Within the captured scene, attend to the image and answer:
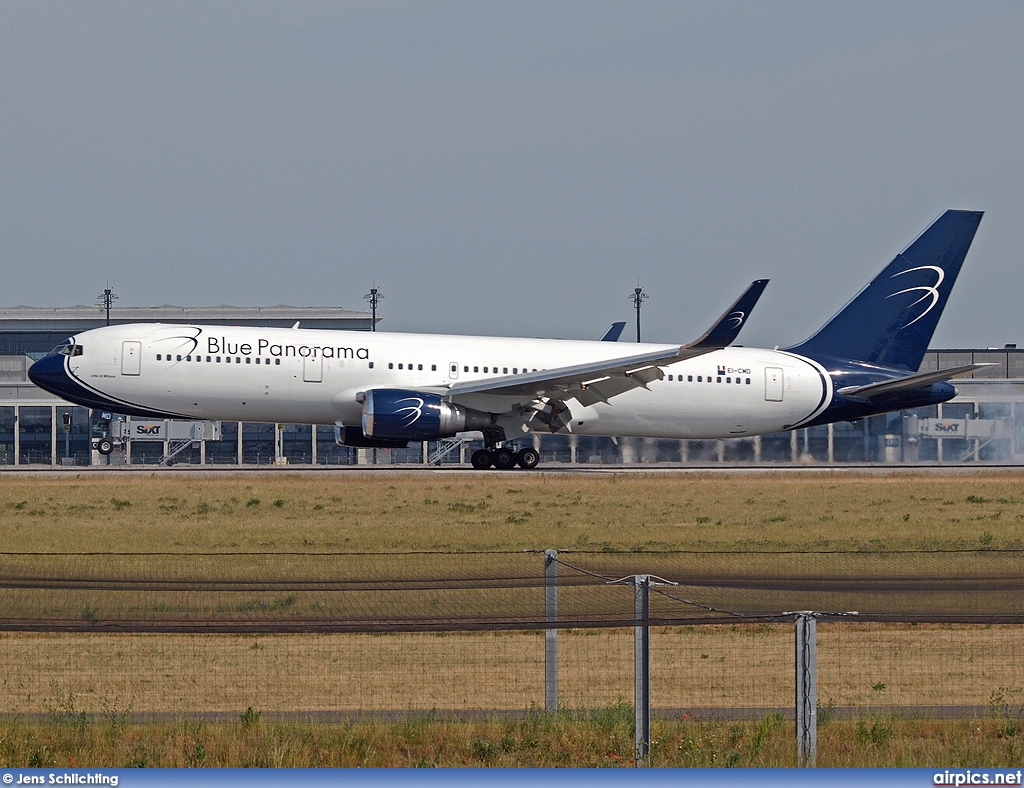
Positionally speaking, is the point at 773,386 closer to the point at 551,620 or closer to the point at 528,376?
the point at 528,376

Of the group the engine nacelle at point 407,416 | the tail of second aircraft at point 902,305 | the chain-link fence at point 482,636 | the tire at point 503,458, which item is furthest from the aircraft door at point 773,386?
the chain-link fence at point 482,636

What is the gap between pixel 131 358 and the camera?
38.8 metres

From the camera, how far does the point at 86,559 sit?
12.1m

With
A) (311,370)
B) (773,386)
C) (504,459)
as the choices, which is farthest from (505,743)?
(773,386)

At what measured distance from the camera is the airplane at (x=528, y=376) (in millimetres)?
38688

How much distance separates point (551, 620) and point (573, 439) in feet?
164

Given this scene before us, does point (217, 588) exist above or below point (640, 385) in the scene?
below

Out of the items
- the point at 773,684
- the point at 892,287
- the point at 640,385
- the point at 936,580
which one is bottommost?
the point at 773,684

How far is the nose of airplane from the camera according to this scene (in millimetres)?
39219

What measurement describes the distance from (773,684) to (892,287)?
3398 cm

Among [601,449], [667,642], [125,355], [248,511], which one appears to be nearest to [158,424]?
[601,449]

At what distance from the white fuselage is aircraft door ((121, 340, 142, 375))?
0.10ft

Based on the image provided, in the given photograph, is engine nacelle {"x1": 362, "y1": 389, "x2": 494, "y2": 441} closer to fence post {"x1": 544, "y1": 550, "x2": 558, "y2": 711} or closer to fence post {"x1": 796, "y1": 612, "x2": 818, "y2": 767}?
fence post {"x1": 544, "y1": 550, "x2": 558, "y2": 711}

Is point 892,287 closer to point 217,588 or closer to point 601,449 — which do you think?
point 601,449
